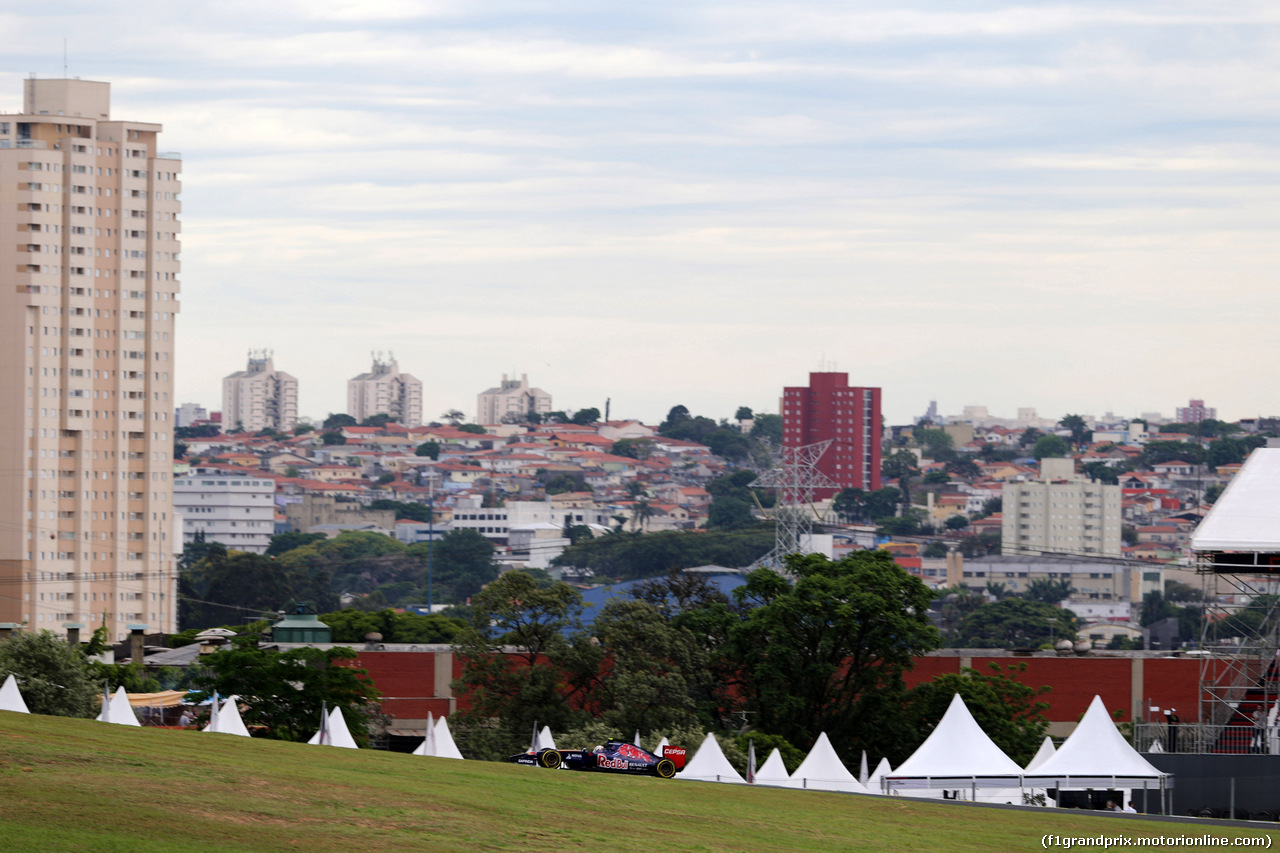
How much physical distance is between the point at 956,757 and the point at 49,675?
26082mm

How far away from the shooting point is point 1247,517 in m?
51.2

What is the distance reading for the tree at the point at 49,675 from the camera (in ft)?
164

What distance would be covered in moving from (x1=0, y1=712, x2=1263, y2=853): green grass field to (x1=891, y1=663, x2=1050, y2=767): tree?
23432 millimetres

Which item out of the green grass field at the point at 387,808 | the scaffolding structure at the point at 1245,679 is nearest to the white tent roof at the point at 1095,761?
the scaffolding structure at the point at 1245,679

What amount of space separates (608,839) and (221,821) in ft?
18.0

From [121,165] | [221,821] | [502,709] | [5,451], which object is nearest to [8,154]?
[121,165]

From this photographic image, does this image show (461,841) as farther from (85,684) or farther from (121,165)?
(121,165)

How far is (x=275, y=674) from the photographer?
52906 mm

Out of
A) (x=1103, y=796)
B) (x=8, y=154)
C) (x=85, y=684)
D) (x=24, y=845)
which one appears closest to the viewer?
(x=24, y=845)

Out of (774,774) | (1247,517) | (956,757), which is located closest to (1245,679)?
(1247,517)

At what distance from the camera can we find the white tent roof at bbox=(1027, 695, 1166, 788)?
4097 cm

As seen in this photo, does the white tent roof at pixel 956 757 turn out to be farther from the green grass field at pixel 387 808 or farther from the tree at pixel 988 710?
the tree at pixel 988 710

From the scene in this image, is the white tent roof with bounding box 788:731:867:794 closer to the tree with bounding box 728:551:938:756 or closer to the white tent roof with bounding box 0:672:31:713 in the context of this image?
the tree with bounding box 728:551:938:756

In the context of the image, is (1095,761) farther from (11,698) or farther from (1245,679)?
(11,698)
